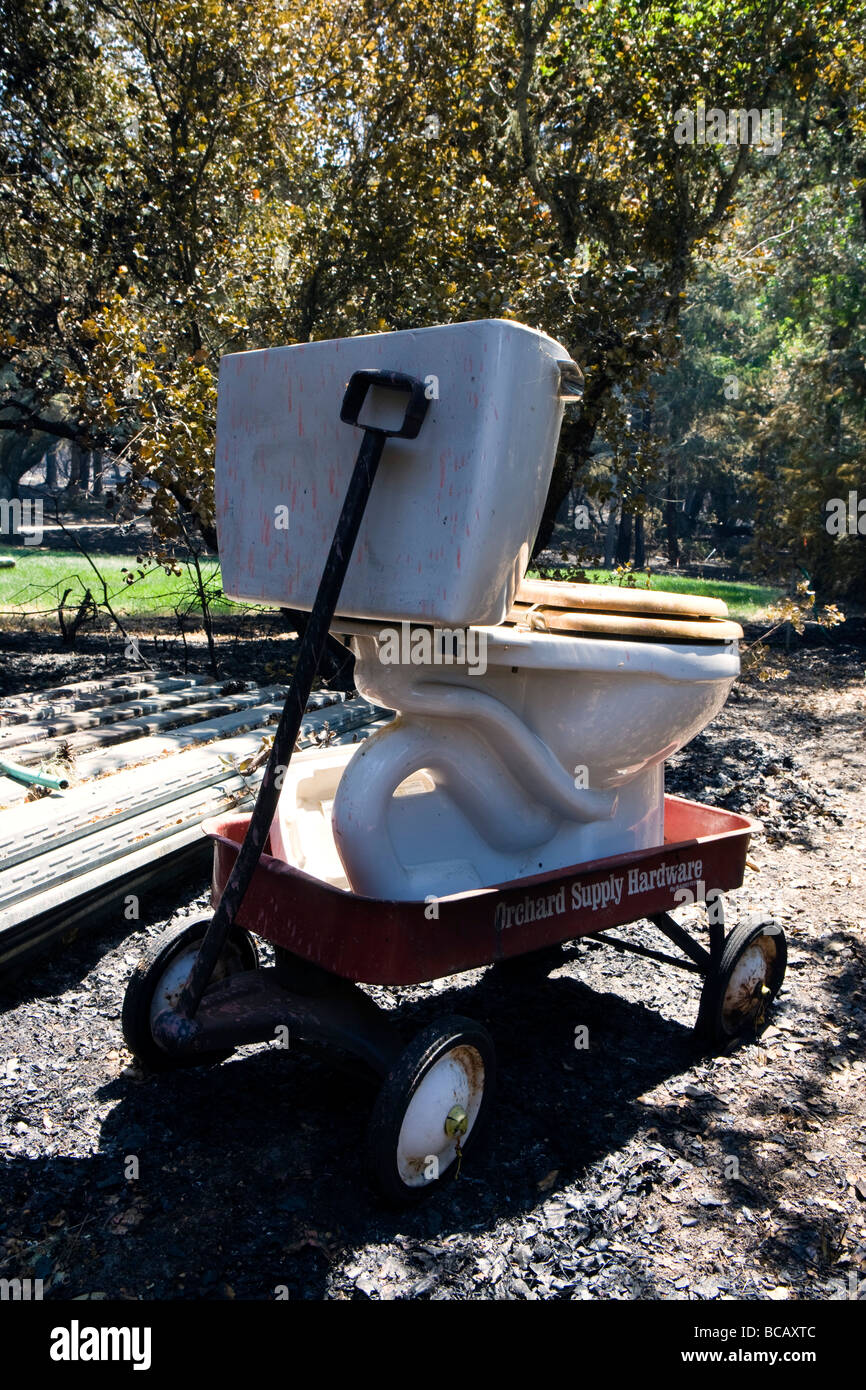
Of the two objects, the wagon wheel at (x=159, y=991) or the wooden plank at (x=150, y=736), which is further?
the wooden plank at (x=150, y=736)

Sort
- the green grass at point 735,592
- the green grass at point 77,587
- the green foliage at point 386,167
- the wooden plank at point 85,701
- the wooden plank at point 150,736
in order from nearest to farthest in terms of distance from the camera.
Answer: the wooden plank at point 150,736 → the wooden plank at point 85,701 → the green foliage at point 386,167 → the green grass at point 77,587 → the green grass at point 735,592

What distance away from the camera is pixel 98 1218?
256 cm

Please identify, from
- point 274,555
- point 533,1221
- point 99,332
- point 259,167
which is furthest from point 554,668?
point 259,167

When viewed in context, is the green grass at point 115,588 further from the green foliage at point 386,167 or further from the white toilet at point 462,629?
the white toilet at point 462,629

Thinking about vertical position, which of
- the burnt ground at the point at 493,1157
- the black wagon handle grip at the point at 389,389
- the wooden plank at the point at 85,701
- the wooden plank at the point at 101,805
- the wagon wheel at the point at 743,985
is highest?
the black wagon handle grip at the point at 389,389

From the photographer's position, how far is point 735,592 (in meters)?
24.4

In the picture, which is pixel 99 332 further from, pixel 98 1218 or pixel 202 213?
pixel 98 1218

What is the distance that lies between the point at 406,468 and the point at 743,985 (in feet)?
7.35

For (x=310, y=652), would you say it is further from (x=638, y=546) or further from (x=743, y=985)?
(x=638, y=546)

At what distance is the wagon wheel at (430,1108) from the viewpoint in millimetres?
2555

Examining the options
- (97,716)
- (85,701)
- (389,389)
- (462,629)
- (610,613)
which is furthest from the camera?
(85,701)

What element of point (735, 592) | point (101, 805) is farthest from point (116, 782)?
point (735, 592)

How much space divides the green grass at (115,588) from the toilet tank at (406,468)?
7.23m

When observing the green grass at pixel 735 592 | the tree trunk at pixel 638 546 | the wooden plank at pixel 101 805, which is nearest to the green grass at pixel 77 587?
the wooden plank at pixel 101 805
